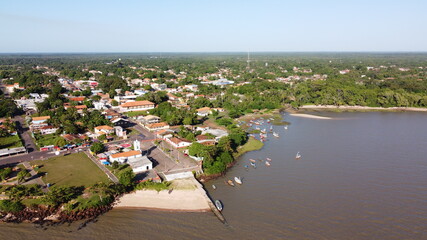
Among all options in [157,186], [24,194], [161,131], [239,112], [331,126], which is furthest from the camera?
[239,112]

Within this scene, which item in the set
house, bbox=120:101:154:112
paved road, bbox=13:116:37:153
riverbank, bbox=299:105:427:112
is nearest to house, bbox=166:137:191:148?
paved road, bbox=13:116:37:153


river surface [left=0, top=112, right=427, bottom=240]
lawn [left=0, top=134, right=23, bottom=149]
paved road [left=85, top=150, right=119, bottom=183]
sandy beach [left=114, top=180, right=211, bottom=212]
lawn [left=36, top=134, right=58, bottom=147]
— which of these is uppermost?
lawn [left=0, top=134, right=23, bottom=149]

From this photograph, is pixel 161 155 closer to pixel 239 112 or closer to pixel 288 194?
pixel 288 194

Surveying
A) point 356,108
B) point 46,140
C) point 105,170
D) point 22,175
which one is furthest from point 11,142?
point 356,108

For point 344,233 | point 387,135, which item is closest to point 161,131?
point 344,233

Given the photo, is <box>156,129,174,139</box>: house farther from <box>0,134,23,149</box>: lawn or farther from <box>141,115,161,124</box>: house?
<box>0,134,23,149</box>: lawn

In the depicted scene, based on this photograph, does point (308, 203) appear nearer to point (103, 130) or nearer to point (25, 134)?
point (103, 130)

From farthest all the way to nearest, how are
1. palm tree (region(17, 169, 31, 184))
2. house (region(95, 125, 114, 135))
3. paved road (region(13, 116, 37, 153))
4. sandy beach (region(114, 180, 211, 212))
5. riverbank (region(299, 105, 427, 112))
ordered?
riverbank (region(299, 105, 427, 112)) < house (region(95, 125, 114, 135)) < paved road (region(13, 116, 37, 153)) < palm tree (region(17, 169, 31, 184)) < sandy beach (region(114, 180, 211, 212))
